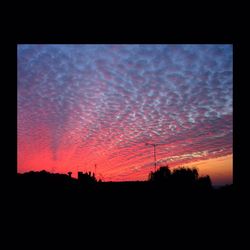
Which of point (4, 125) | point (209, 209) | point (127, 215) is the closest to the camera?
point (4, 125)

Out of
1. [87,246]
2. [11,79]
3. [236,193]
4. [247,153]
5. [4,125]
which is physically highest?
[11,79]

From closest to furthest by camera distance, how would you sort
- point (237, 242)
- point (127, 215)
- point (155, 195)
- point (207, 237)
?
point (237, 242), point (207, 237), point (127, 215), point (155, 195)

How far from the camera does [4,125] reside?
1.13 metres
